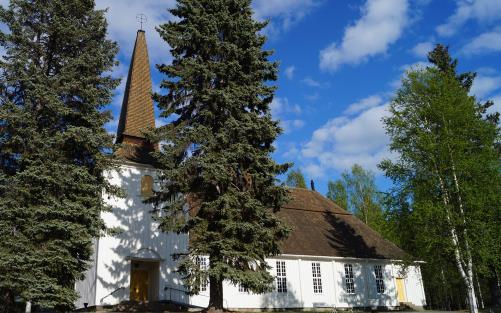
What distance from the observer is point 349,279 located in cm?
2822

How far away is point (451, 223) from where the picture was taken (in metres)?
19.6

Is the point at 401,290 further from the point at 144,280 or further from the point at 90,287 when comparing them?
the point at 90,287

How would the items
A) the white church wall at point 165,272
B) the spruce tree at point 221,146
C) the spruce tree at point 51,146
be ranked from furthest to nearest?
1. the white church wall at point 165,272
2. the spruce tree at point 221,146
3. the spruce tree at point 51,146

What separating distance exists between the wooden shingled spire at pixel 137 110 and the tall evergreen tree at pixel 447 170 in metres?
12.6

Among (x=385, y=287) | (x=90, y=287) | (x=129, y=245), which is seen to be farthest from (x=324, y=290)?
(x=90, y=287)

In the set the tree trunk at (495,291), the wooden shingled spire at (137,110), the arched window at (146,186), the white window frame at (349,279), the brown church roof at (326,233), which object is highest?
the wooden shingled spire at (137,110)

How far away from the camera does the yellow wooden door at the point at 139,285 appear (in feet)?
72.2

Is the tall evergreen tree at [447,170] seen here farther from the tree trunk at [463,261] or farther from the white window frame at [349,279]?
A: the white window frame at [349,279]

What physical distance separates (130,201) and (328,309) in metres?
13.1

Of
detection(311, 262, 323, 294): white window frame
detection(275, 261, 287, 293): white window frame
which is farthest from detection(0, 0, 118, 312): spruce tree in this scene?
detection(311, 262, 323, 294): white window frame

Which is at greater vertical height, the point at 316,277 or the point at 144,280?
the point at 144,280

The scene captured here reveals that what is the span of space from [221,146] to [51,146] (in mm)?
6042

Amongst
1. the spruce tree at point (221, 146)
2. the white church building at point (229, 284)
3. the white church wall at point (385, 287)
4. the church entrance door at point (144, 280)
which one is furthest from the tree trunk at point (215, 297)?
the white church wall at point (385, 287)

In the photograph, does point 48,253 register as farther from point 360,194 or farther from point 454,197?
point 360,194
